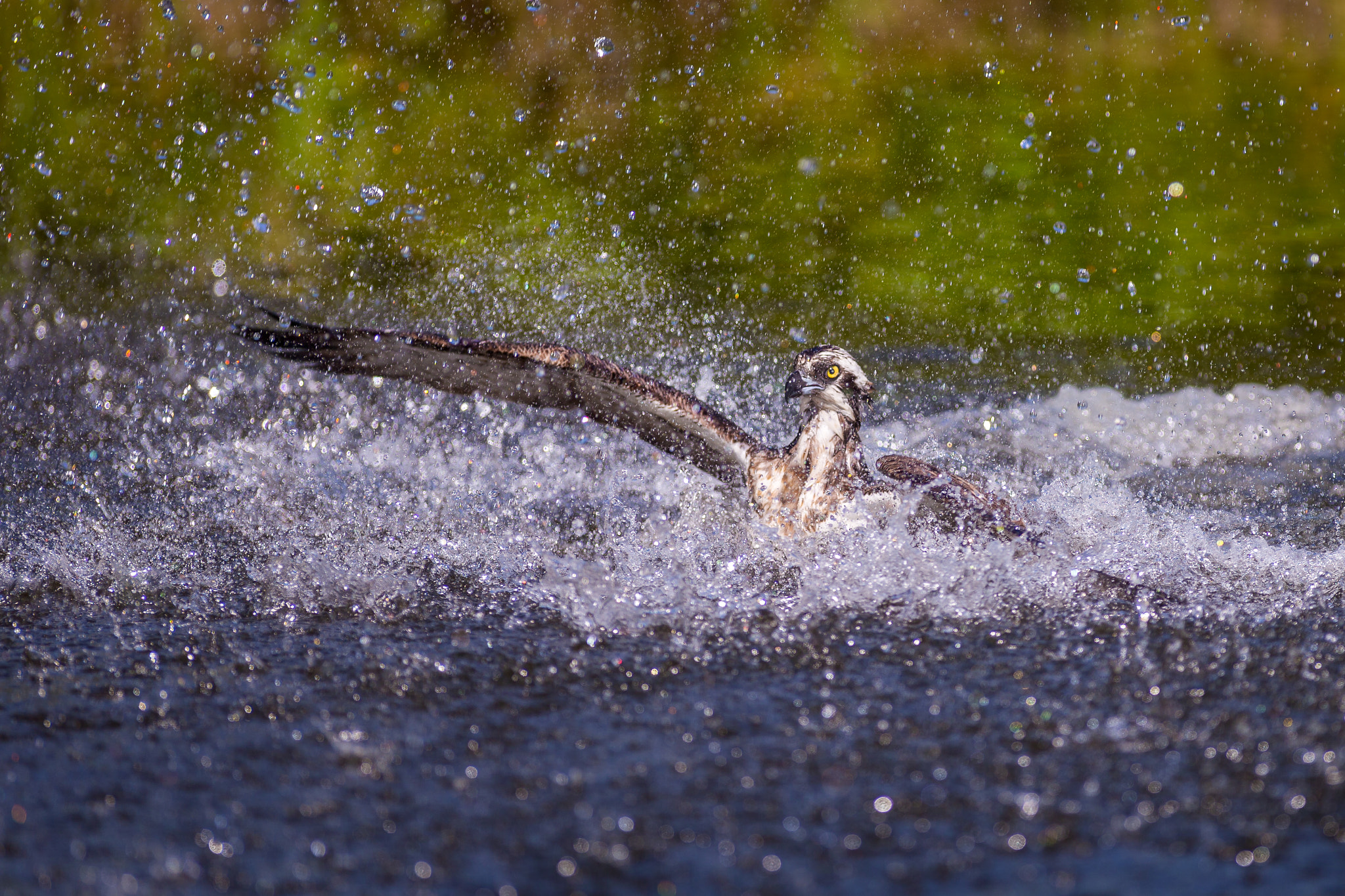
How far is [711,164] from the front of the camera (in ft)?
37.1

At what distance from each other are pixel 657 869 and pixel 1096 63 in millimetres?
10794

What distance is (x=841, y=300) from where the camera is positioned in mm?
9586

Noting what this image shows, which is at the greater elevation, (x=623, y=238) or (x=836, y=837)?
(x=623, y=238)

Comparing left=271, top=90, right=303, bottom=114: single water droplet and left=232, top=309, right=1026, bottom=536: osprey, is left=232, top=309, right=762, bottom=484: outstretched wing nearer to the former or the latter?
left=232, top=309, right=1026, bottom=536: osprey

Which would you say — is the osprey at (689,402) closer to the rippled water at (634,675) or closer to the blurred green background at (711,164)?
the rippled water at (634,675)

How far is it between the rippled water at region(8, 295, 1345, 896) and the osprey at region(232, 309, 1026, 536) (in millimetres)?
203

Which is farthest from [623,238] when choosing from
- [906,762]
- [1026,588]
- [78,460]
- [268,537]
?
[906,762]

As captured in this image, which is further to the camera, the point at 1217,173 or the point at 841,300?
the point at 1217,173

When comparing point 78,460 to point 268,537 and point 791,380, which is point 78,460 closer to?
point 268,537

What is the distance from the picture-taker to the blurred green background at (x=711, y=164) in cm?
947

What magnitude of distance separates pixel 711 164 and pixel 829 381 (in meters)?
6.27

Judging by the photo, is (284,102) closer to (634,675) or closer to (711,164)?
(711,164)

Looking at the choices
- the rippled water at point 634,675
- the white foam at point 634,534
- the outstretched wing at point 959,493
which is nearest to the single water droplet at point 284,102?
the white foam at point 634,534

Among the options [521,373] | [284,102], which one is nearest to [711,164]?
[284,102]
